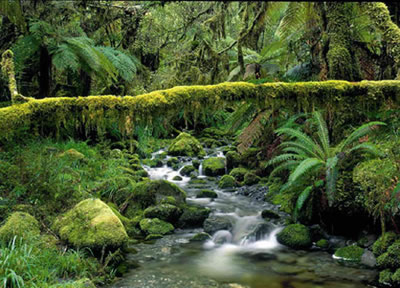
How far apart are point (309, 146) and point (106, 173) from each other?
12.6ft

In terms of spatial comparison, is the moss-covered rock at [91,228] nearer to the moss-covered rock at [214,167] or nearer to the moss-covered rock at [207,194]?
the moss-covered rock at [207,194]

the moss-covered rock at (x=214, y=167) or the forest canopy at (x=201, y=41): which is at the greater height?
the forest canopy at (x=201, y=41)

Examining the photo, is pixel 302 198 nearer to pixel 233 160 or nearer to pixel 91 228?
pixel 91 228

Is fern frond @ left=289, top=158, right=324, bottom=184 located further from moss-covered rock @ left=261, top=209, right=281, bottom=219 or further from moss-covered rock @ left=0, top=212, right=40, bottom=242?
moss-covered rock @ left=0, top=212, right=40, bottom=242

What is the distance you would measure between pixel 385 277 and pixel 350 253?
0.74 m

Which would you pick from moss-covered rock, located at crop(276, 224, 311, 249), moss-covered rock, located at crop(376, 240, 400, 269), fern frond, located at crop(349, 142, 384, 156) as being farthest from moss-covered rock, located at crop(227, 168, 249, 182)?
moss-covered rock, located at crop(376, 240, 400, 269)

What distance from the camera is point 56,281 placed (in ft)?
11.8

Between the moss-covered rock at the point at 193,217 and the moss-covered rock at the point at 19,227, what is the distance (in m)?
2.28

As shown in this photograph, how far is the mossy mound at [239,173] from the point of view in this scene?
28.4 feet

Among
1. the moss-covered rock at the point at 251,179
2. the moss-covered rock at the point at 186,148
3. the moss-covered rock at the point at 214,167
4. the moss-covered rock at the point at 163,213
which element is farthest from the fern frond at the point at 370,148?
the moss-covered rock at the point at 186,148

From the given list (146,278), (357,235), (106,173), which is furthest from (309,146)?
(106,173)

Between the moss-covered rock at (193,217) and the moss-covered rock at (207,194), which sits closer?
the moss-covered rock at (193,217)

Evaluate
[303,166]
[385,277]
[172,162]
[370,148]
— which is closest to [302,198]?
[303,166]

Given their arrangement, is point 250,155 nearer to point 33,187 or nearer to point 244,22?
point 244,22
